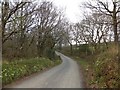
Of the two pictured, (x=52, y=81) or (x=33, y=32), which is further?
(x=33, y=32)

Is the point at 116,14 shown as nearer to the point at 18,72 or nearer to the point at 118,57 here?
the point at 118,57

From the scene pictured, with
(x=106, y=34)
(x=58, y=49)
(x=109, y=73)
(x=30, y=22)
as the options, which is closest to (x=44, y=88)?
(x=109, y=73)

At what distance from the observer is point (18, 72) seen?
67.3ft

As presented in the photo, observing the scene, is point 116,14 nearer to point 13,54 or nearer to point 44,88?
point 13,54

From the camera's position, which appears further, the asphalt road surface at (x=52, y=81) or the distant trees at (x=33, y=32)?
the distant trees at (x=33, y=32)

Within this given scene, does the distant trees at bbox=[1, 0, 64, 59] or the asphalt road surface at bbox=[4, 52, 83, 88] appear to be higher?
the distant trees at bbox=[1, 0, 64, 59]

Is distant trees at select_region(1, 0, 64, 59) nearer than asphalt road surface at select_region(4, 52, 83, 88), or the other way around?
asphalt road surface at select_region(4, 52, 83, 88)

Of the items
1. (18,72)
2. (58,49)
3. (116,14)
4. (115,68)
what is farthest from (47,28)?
(58,49)

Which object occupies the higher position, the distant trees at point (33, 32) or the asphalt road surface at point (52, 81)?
the distant trees at point (33, 32)

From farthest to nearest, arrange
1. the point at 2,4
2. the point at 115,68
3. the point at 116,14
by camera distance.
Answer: the point at 116,14 < the point at 2,4 < the point at 115,68

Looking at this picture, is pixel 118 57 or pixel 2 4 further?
pixel 2 4

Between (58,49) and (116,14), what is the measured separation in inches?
3087

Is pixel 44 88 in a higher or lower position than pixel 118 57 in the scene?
lower

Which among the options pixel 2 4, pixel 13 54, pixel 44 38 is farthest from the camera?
pixel 44 38
